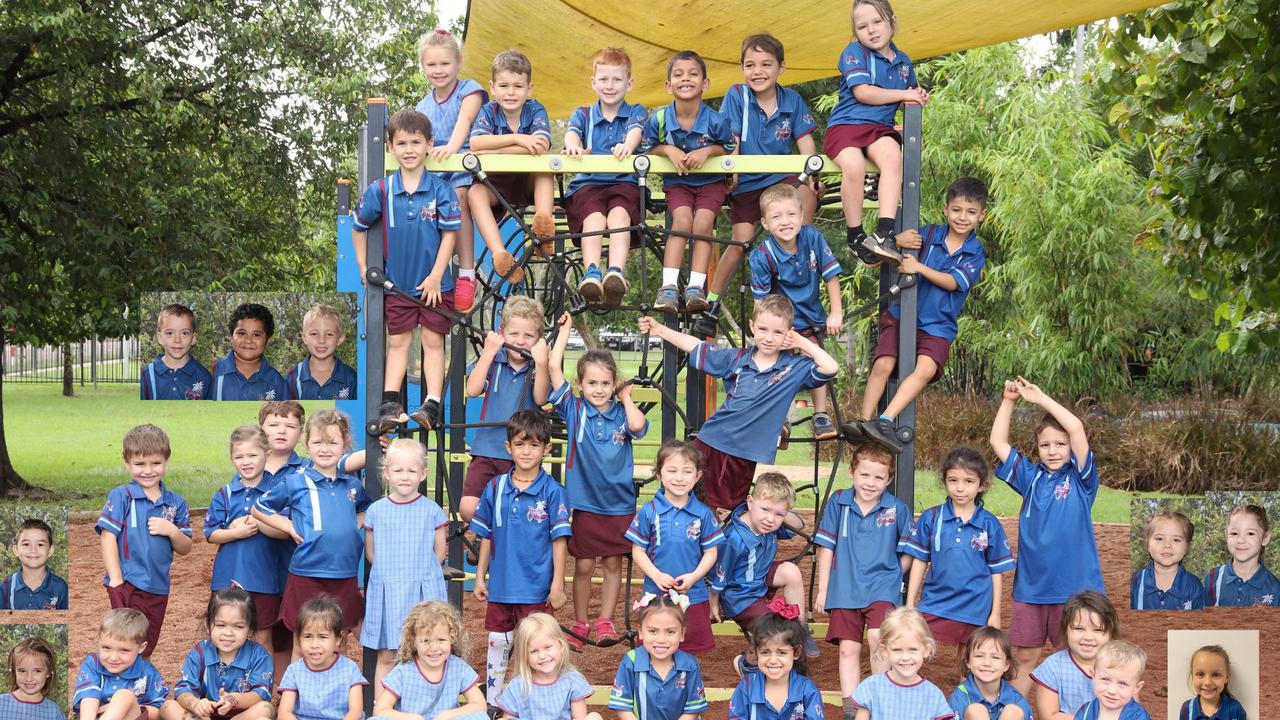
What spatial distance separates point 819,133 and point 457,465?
11.9m

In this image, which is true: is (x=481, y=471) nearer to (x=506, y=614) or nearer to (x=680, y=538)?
(x=506, y=614)

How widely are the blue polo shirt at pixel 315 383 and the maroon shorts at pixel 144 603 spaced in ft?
4.78

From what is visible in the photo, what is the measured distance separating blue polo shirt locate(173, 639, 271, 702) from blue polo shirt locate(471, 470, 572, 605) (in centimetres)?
89

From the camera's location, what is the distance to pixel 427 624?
15.1 feet

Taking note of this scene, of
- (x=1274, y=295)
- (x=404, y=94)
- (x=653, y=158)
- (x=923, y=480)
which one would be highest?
(x=404, y=94)

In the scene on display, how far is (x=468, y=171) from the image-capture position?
5266 mm

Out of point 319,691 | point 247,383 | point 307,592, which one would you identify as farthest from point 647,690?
point 247,383

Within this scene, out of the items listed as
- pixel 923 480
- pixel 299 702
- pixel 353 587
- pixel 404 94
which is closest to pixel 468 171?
pixel 353 587

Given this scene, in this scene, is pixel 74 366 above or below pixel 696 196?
below

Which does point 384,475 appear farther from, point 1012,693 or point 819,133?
point 819,133

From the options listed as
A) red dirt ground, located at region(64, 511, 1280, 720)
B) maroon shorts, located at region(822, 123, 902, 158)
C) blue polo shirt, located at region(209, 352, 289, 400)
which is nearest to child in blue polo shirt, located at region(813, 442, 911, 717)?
red dirt ground, located at region(64, 511, 1280, 720)

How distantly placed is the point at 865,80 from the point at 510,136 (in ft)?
4.98

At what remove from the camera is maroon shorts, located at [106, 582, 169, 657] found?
5.05 metres

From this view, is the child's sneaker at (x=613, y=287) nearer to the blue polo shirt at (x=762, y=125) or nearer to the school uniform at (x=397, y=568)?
the blue polo shirt at (x=762, y=125)
